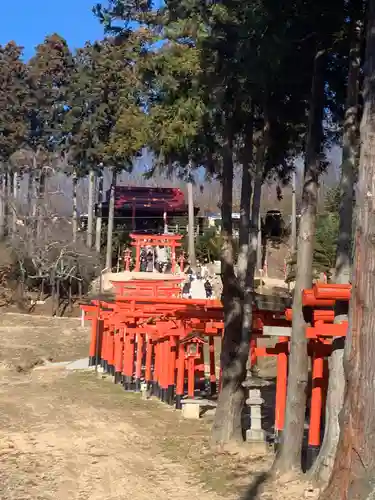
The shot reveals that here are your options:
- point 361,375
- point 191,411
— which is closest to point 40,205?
point 191,411

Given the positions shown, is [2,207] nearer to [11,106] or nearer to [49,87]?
[11,106]

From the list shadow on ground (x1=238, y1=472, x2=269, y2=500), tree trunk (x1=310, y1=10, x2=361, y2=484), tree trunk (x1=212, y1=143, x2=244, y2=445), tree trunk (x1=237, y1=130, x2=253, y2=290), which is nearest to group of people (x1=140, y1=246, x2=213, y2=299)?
tree trunk (x1=237, y1=130, x2=253, y2=290)

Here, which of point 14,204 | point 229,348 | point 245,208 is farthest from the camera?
point 14,204

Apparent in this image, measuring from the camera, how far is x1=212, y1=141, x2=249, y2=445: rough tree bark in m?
10.4

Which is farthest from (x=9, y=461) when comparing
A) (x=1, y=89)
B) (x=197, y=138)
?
(x=1, y=89)

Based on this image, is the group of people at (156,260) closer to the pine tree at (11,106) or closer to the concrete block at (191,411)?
the pine tree at (11,106)

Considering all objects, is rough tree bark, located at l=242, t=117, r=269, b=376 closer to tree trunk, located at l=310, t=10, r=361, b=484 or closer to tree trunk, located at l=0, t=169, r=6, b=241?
tree trunk, located at l=310, t=10, r=361, b=484

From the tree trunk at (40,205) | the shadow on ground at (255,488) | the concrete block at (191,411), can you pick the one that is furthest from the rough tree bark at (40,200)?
the shadow on ground at (255,488)

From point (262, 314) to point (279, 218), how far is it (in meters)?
35.0

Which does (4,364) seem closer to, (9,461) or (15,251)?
(9,461)

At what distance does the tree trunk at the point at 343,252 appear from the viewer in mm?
7492

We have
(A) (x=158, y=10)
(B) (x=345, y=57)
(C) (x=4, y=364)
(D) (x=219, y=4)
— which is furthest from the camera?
(C) (x=4, y=364)

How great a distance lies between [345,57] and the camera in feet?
28.4

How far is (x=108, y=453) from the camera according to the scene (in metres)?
10.4
